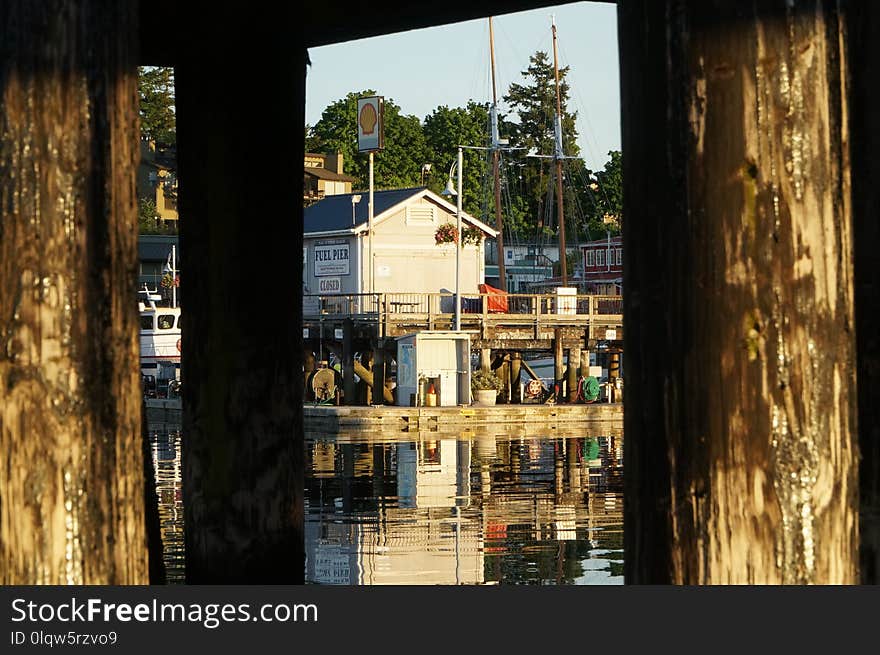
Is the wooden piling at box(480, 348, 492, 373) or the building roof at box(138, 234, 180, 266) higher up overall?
the building roof at box(138, 234, 180, 266)

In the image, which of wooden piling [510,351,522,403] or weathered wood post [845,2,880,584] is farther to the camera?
wooden piling [510,351,522,403]

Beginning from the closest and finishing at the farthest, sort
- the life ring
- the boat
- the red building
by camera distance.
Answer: the life ring < the boat < the red building

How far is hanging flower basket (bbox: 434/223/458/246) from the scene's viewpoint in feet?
210

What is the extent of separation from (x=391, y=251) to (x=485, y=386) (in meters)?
14.4

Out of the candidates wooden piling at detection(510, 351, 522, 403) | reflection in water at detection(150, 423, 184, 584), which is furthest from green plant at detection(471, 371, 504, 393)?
reflection in water at detection(150, 423, 184, 584)

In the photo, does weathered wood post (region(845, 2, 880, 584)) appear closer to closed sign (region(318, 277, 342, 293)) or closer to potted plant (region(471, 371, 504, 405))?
potted plant (region(471, 371, 504, 405))

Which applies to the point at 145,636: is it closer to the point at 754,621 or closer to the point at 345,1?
the point at 754,621

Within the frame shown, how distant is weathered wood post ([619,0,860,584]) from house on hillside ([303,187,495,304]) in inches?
2452

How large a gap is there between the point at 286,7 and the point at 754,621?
4790 millimetres

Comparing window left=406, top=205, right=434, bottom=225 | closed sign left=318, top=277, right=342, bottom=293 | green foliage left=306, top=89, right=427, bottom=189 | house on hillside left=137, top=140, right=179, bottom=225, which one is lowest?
closed sign left=318, top=277, right=342, bottom=293

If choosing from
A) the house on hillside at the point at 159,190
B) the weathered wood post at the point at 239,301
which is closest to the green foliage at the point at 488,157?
the house on hillside at the point at 159,190

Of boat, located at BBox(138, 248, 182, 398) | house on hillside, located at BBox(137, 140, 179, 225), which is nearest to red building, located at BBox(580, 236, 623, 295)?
house on hillside, located at BBox(137, 140, 179, 225)

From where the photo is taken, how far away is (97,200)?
438cm

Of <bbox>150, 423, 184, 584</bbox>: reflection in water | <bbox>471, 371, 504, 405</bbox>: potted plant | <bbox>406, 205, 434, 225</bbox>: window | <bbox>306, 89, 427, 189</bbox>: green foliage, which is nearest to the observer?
<bbox>150, 423, 184, 584</bbox>: reflection in water
